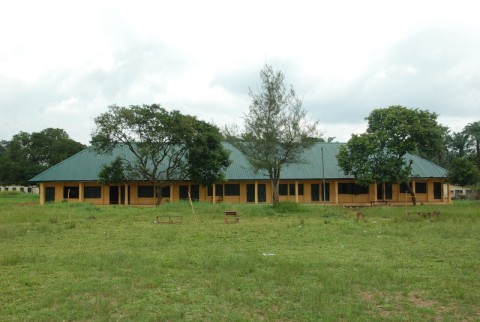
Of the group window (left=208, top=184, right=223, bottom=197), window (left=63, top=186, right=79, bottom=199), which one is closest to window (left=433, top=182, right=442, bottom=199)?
window (left=208, top=184, right=223, bottom=197)

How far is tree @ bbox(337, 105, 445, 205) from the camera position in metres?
35.5

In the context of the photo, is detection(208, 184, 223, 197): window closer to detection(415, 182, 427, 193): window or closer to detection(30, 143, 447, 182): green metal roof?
detection(30, 143, 447, 182): green metal roof

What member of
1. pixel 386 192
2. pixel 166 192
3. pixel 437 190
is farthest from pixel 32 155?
pixel 437 190

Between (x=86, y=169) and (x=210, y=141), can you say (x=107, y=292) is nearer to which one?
(x=210, y=141)

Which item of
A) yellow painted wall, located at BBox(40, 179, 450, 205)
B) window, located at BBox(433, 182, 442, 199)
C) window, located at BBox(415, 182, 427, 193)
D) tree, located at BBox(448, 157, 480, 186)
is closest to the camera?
yellow painted wall, located at BBox(40, 179, 450, 205)

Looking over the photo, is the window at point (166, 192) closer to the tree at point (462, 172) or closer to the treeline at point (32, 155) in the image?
the tree at point (462, 172)

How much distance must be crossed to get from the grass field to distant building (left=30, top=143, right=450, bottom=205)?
2416 cm

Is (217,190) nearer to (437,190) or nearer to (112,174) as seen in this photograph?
(112,174)

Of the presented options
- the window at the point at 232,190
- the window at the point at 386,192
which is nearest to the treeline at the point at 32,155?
the window at the point at 232,190

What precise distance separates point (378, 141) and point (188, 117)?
49.4 ft

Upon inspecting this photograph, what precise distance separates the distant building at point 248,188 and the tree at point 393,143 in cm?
379

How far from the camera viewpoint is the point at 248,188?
40938mm

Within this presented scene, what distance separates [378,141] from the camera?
36219 millimetres

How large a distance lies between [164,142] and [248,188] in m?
9.33
